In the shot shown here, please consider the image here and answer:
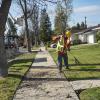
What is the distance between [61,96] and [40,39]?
9537cm

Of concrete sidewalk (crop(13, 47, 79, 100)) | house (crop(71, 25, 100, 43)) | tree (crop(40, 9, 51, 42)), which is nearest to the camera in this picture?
concrete sidewalk (crop(13, 47, 79, 100))

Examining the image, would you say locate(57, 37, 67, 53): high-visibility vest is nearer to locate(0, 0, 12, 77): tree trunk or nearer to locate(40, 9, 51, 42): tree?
locate(0, 0, 12, 77): tree trunk

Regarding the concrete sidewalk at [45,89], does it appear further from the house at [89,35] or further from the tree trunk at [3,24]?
the house at [89,35]

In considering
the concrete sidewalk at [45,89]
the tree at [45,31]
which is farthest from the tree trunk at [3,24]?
the tree at [45,31]

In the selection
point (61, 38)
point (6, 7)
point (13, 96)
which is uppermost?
point (6, 7)

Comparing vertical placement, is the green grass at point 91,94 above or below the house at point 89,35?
below

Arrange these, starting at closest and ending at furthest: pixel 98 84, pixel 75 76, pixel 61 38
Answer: pixel 98 84 < pixel 75 76 < pixel 61 38

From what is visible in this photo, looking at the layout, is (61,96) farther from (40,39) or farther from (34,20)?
(40,39)

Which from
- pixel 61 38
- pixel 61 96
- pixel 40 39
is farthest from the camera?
pixel 40 39

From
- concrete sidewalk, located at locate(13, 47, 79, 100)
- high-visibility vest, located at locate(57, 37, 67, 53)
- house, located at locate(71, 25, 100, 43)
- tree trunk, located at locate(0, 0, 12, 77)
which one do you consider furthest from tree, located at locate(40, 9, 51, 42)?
concrete sidewalk, located at locate(13, 47, 79, 100)

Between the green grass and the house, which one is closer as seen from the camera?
the green grass

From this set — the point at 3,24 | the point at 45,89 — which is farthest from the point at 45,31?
the point at 45,89

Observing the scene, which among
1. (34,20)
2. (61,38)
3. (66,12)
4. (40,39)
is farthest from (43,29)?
(61,38)

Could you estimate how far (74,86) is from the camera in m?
10.3
